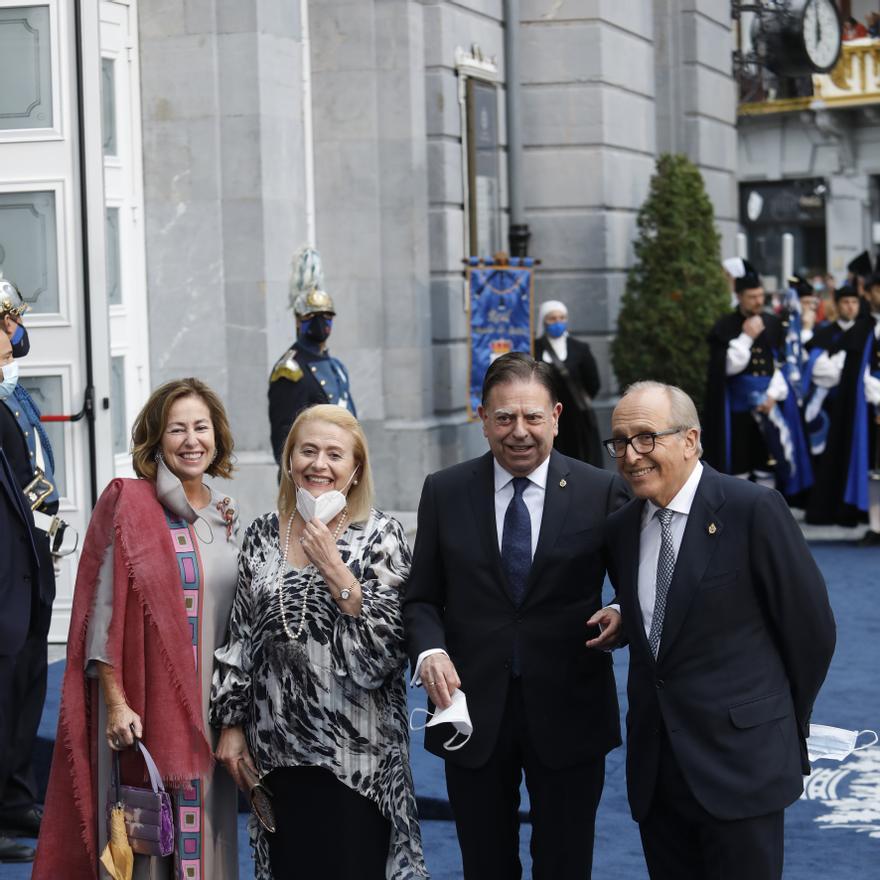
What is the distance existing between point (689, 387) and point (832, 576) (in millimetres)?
5047

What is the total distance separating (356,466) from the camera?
15.8 ft

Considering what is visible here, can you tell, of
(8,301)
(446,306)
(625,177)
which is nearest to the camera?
(8,301)

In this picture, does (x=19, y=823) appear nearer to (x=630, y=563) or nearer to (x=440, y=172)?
(x=630, y=563)

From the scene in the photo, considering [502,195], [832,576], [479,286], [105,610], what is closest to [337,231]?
[479,286]

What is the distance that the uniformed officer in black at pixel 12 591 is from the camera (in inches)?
236

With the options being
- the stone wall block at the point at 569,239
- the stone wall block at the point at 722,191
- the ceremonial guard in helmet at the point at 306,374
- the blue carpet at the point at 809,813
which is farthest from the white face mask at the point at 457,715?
the stone wall block at the point at 722,191

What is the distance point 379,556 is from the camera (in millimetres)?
4742

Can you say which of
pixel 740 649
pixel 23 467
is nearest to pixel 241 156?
pixel 23 467

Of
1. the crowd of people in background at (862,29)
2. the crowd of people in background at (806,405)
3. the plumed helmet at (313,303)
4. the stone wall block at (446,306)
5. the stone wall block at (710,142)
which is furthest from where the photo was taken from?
the crowd of people in background at (862,29)

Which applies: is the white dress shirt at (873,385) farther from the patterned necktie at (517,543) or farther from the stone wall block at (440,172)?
the patterned necktie at (517,543)

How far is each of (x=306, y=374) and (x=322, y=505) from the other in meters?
5.61

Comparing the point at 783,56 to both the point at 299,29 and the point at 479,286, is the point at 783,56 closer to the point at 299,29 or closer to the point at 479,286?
the point at 479,286

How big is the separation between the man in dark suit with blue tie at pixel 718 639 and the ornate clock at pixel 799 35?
1800cm

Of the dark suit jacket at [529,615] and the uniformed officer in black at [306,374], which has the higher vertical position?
the uniformed officer in black at [306,374]
